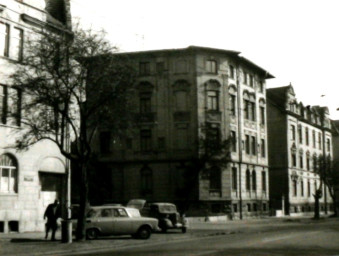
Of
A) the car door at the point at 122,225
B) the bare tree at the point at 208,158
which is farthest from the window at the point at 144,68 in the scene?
the car door at the point at 122,225

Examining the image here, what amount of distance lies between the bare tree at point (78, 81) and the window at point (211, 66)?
2942cm

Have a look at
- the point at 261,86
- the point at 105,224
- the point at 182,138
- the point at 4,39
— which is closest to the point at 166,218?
the point at 105,224

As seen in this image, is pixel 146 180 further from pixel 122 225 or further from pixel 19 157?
pixel 122 225

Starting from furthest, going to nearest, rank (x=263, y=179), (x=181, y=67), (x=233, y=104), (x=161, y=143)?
(x=263, y=179)
(x=233, y=104)
(x=181, y=67)
(x=161, y=143)

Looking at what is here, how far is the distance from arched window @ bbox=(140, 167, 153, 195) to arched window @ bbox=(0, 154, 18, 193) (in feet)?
74.2

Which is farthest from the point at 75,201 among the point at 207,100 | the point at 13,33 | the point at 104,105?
the point at 104,105

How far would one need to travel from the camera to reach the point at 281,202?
63.7 metres

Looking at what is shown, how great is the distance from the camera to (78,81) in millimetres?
22391

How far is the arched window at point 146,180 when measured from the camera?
→ 51.1 meters

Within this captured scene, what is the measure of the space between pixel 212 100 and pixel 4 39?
26800 mm

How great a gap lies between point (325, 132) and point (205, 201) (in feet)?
125

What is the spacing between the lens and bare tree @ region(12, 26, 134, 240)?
21.9 m

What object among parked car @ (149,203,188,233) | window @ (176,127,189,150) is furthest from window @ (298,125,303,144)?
parked car @ (149,203,188,233)

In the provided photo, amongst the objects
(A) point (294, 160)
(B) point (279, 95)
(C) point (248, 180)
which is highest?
(B) point (279, 95)
